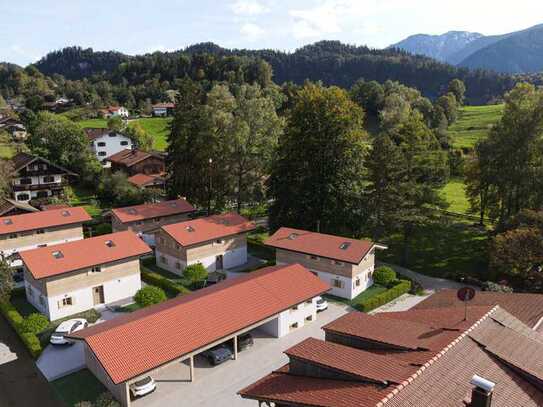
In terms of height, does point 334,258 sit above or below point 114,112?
below

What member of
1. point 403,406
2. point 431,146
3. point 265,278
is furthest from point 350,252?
point 403,406

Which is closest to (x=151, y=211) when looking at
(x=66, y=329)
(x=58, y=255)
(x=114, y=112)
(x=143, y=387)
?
(x=58, y=255)

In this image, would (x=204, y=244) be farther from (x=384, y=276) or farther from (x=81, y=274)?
(x=384, y=276)

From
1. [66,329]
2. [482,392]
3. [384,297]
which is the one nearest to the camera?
[482,392]

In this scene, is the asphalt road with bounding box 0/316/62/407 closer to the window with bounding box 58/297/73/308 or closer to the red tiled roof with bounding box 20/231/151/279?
the window with bounding box 58/297/73/308

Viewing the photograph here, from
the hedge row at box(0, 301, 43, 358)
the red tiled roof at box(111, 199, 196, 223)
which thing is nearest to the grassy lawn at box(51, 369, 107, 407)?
the hedge row at box(0, 301, 43, 358)

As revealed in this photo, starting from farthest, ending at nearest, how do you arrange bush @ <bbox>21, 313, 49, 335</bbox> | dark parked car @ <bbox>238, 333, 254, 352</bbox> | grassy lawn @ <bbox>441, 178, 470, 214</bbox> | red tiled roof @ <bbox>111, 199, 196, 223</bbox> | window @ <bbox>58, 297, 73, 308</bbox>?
grassy lawn @ <bbox>441, 178, 470, 214</bbox> < red tiled roof @ <bbox>111, 199, 196, 223</bbox> < window @ <bbox>58, 297, 73, 308</bbox> < bush @ <bbox>21, 313, 49, 335</bbox> < dark parked car @ <bbox>238, 333, 254, 352</bbox>
